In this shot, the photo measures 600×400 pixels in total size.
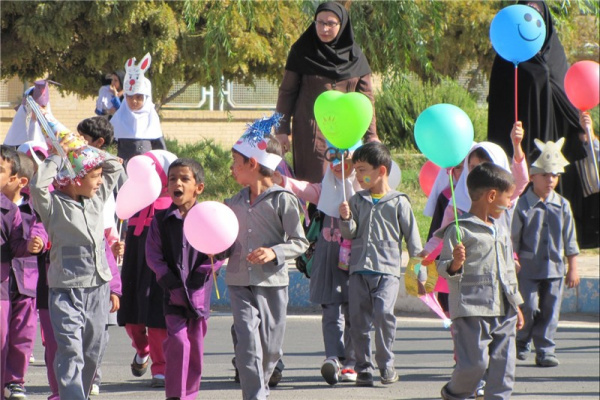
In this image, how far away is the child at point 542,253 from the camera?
817cm

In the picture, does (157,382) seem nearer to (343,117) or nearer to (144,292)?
(144,292)

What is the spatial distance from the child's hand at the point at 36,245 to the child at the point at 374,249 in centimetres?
194

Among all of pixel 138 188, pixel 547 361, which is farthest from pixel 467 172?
pixel 138 188

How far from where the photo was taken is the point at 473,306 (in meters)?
5.77

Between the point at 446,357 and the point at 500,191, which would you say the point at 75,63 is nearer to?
the point at 446,357

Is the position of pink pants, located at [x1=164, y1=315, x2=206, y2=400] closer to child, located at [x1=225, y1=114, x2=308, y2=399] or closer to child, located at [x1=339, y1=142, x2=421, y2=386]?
child, located at [x1=225, y1=114, x2=308, y2=399]

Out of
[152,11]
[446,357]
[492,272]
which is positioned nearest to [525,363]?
[446,357]

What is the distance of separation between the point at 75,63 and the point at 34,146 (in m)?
11.8

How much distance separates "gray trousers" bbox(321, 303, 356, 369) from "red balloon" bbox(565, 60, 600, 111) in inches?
93.0

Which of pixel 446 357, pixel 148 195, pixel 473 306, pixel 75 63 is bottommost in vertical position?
pixel 446 357

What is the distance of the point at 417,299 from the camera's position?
417 inches

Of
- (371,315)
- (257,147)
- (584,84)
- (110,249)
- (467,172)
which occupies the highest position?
(584,84)

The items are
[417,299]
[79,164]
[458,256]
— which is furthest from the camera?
[417,299]

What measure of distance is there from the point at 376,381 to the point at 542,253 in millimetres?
1794
